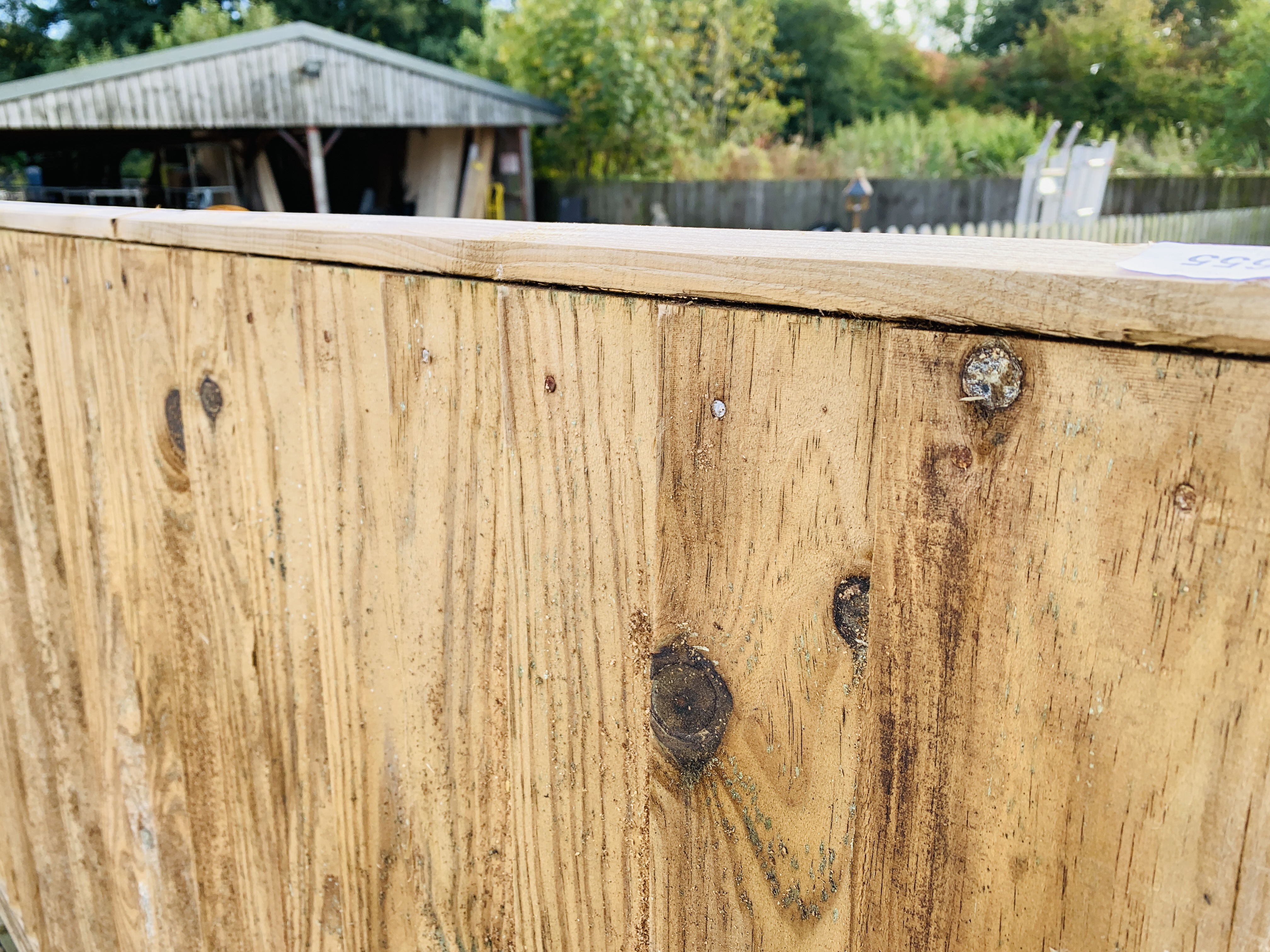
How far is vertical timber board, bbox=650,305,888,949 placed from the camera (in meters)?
0.57

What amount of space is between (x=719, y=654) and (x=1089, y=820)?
0.24m

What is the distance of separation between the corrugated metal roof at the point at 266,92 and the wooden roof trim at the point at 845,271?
1376 centimetres

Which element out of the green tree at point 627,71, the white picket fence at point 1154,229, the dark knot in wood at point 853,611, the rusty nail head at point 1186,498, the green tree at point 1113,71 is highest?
the green tree at point 1113,71

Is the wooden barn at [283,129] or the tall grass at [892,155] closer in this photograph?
the wooden barn at [283,129]

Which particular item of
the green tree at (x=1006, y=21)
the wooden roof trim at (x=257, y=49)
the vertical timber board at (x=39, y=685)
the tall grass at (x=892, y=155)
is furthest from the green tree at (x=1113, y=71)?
the vertical timber board at (x=39, y=685)

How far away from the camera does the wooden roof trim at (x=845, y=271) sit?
44cm

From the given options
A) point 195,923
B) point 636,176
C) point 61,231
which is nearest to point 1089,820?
point 195,923

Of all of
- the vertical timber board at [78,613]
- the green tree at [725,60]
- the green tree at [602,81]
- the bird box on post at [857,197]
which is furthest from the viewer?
the green tree at [725,60]

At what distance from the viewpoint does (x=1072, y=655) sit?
499mm

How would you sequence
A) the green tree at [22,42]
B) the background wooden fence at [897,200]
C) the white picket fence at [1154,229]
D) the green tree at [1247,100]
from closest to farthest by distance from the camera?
the white picket fence at [1154,229] < the background wooden fence at [897,200] < the green tree at [1247,100] < the green tree at [22,42]

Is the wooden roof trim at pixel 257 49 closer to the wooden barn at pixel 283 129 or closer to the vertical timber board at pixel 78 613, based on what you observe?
the wooden barn at pixel 283 129

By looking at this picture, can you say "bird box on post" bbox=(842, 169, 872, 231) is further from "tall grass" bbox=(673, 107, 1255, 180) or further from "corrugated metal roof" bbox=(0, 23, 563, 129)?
"corrugated metal roof" bbox=(0, 23, 563, 129)

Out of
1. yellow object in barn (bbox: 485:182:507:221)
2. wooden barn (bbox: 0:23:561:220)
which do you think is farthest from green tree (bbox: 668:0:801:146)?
wooden barn (bbox: 0:23:561:220)

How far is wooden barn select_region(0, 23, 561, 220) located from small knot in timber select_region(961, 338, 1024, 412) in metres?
14.2
